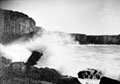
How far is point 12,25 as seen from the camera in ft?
116

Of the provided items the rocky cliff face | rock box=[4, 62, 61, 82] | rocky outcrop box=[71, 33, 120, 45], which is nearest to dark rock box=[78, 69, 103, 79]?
rock box=[4, 62, 61, 82]

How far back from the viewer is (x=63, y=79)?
335 inches

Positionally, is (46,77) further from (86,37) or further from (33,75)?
(86,37)

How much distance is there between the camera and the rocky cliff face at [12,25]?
2980 cm

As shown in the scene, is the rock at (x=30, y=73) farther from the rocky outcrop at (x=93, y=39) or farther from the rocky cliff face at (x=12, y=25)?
the rocky outcrop at (x=93, y=39)

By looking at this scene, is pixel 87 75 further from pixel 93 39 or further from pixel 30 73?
pixel 93 39

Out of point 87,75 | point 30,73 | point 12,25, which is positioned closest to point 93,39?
point 12,25

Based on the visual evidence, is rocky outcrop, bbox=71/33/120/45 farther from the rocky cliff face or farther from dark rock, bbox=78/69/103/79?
dark rock, bbox=78/69/103/79

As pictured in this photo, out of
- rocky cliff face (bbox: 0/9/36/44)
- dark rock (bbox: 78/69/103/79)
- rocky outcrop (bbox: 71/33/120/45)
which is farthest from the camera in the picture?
rocky outcrop (bbox: 71/33/120/45)

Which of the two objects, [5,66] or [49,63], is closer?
[5,66]

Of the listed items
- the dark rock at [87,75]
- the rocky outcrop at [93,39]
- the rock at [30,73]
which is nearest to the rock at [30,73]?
the rock at [30,73]

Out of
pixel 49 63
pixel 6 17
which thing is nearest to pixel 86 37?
pixel 6 17

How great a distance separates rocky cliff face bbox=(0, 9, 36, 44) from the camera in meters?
29.8

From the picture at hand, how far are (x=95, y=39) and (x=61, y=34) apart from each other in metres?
28.2
